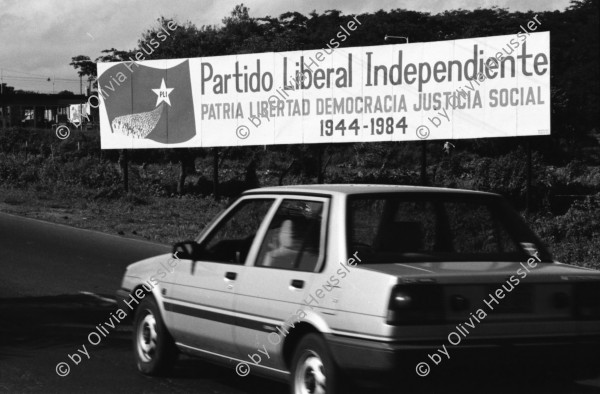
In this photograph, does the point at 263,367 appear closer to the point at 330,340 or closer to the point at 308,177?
the point at 330,340

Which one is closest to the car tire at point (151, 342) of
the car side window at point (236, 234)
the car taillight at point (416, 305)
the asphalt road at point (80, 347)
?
the asphalt road at point (80, 347)

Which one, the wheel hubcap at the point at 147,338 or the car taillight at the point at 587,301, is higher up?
the car taillight at the point at 587,301

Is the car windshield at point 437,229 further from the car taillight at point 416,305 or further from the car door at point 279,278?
the car taillight at point 416,305

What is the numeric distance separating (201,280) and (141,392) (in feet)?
3.12

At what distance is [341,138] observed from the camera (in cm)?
2481

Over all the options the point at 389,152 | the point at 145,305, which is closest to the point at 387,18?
the point at 389,152

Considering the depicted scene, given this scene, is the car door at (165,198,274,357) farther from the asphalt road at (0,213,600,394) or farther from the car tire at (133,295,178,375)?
the asphalt road at (0,213,600,394)

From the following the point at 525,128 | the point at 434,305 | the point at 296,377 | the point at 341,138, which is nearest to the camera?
the point at 434,305

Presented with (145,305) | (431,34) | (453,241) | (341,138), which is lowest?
(145,305)

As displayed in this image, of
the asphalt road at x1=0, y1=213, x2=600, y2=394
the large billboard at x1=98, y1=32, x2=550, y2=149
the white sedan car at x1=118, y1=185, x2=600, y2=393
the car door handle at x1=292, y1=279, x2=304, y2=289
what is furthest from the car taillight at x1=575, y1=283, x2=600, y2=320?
the large billboard at x1=98, y1=32, x2=550, y2=149

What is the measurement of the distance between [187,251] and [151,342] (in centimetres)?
95

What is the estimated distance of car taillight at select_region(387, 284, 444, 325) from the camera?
Result: 5.78 metres

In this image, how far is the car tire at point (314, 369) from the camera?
19.6ft

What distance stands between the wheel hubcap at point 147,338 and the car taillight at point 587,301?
3317mm
